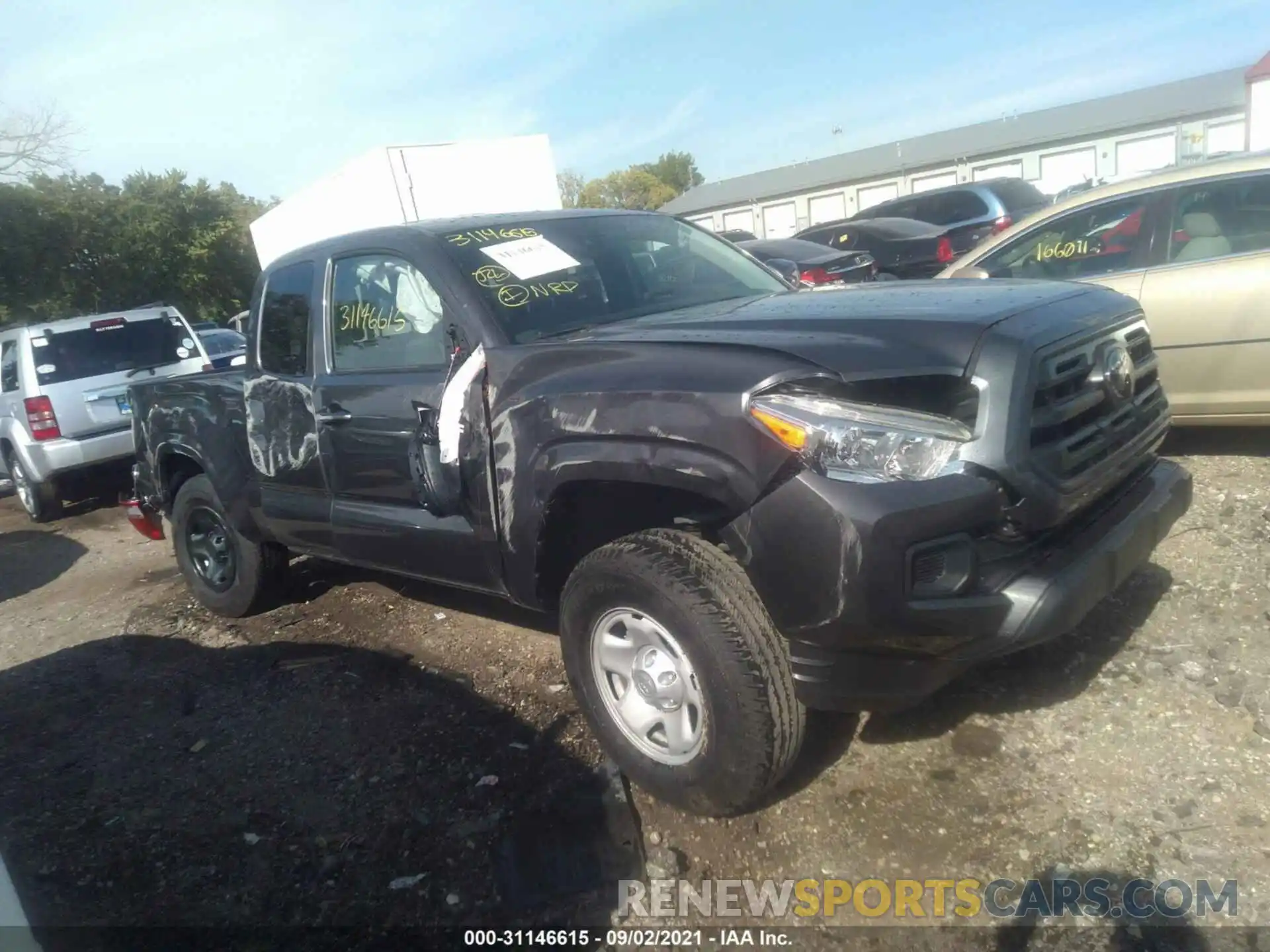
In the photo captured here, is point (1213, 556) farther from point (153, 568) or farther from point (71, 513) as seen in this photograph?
point (71, 513)

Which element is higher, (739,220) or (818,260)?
(818,260)

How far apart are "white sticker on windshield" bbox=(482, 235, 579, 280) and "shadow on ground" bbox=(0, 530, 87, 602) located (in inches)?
210

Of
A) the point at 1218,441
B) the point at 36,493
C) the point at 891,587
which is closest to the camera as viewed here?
the point at 891,587

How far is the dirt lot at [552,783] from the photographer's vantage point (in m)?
2.73

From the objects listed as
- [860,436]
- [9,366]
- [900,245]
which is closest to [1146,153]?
[900,245]

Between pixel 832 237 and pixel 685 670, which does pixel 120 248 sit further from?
pixel 685 670

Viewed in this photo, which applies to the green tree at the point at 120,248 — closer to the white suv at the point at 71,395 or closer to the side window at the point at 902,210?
the white suv at the point at 71,395

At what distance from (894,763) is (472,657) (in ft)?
6.68

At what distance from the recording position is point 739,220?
42.3m

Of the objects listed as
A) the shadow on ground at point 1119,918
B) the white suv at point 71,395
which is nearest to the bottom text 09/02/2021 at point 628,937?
the shadow on ground at point 1119,918

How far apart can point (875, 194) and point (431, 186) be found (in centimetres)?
3025

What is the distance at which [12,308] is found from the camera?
78.4ft

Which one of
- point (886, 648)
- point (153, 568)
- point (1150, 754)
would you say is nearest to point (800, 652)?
point (886, 648)

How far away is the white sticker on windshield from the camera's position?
3.65 metres
